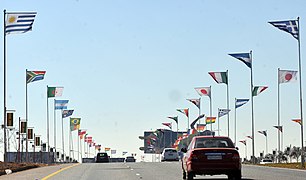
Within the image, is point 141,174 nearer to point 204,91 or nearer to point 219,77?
point 219,77

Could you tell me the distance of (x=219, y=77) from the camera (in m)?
69.6

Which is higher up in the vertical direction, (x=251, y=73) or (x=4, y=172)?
(x=251, y=73)

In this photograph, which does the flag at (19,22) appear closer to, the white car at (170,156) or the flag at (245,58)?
the flag at (245,58)

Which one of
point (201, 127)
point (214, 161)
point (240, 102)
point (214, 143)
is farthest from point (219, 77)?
point (214, 161)

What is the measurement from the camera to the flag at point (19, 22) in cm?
4738

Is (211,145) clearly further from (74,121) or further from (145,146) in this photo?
(145,146)

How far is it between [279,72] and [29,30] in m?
22.3

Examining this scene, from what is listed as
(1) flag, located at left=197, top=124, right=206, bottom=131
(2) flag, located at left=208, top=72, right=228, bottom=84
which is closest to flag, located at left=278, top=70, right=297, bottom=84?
(2) flag, located at left=208, top=72, right=228, bottom=84

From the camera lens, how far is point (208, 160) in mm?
26672

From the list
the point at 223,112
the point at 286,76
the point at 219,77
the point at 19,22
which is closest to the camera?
the point at 19,22

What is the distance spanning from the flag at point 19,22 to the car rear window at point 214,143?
22407 millimetres

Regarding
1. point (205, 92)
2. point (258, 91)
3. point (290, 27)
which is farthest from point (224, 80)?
point (290, 27)

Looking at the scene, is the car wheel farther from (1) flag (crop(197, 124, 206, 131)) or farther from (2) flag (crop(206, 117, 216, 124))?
(1) flag (crop(197, 124, 206, 131))

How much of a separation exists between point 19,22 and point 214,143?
23953 mm
